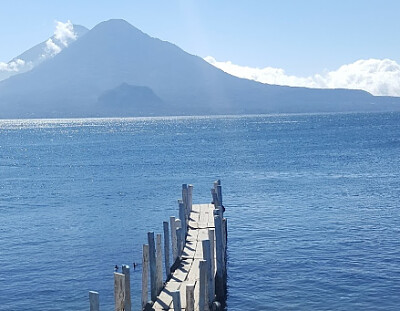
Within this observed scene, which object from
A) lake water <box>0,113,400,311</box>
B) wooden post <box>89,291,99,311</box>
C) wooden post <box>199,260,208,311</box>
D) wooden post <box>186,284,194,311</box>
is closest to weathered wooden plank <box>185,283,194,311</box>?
wooden post <box>186,284,194,311</box>

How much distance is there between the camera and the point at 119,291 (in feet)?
64.4

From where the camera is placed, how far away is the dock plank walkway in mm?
22469

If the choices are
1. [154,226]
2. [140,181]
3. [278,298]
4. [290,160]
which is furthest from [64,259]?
[290,160]

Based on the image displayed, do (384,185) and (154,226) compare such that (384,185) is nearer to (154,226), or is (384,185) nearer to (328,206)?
(328,206)

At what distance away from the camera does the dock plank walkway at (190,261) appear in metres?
22.5

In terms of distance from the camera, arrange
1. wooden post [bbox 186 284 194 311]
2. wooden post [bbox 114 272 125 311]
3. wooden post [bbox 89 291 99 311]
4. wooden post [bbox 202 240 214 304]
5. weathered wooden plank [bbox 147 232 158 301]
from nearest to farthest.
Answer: wooden post [bbox 89 291 99 311] < wooden post [bbox 114 272 125 311] < wooden post [bbox 186 284 194 311] < wooden post [bbox 202 240 214 304] < weathered wooden plank [bbox 147 232 158 301]

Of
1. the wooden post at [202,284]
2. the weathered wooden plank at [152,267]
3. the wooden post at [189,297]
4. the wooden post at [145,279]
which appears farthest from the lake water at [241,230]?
the wooden post at [189,297]

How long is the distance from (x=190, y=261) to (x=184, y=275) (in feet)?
5.75

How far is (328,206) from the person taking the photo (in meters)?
45.2

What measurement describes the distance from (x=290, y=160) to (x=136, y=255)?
4887 cm

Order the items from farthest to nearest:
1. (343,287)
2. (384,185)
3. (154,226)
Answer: (384,185), (154,226), (343,287)

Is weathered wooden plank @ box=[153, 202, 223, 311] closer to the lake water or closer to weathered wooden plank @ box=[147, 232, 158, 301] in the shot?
weathered wooden plank @ box=[147, 232, 158, 301]

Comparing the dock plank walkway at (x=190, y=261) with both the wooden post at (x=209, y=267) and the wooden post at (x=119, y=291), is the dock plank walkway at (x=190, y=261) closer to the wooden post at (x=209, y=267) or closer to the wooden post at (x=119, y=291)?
the wooden post at (x=209, y=267)

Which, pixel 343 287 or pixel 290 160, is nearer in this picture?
pixel 343 287
